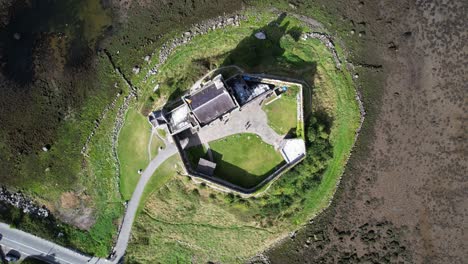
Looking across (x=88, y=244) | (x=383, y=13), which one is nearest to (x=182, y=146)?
(x=88, y=244)

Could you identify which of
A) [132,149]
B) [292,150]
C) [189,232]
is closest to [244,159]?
[292,150]

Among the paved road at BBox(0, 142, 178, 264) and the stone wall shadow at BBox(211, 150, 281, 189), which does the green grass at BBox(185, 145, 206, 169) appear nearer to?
the stone wall shadow at BBox(211, 150, 281, 189)

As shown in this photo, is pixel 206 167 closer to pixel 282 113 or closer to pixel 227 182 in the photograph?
pixel 227 182

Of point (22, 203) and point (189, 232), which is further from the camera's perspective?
point (22, 203)

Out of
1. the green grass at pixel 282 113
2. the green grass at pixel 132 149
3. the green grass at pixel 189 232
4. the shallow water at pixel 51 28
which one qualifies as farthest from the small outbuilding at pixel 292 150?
the shallow water at pixel 51 28

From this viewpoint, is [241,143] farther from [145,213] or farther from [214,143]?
[145,213]

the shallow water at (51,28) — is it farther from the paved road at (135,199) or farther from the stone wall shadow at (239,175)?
the stone wall shadow at (239,175)
